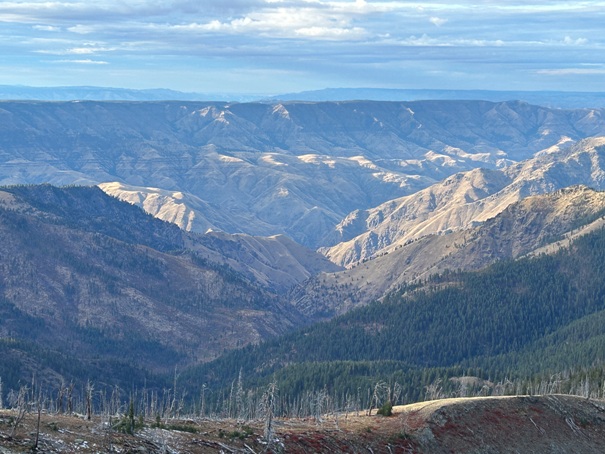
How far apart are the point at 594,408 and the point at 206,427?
2878 inches

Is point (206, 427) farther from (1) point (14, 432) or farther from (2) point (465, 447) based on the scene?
(2) point (465, 447)

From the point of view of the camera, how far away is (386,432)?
129875mm

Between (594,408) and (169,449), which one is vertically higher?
(594,408)

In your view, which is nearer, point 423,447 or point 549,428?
point 423,447

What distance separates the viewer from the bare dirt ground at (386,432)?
101750mm

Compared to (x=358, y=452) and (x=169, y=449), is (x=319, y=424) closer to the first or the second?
(x=358, y=452)

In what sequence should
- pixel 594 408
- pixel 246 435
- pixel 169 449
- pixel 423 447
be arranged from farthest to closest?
pixel 594 408, pixel 423 447, pixel 246 435, pixel 169 449

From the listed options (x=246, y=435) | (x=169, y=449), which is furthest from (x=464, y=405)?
(x=169, y=449)

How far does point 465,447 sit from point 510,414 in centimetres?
1533

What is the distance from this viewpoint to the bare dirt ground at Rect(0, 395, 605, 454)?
4006 inches

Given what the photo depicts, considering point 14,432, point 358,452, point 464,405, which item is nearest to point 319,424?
point 358,452

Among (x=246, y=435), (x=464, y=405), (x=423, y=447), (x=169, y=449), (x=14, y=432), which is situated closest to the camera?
(x=14, y=432)

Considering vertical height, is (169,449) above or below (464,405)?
below

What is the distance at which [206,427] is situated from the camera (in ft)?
396
